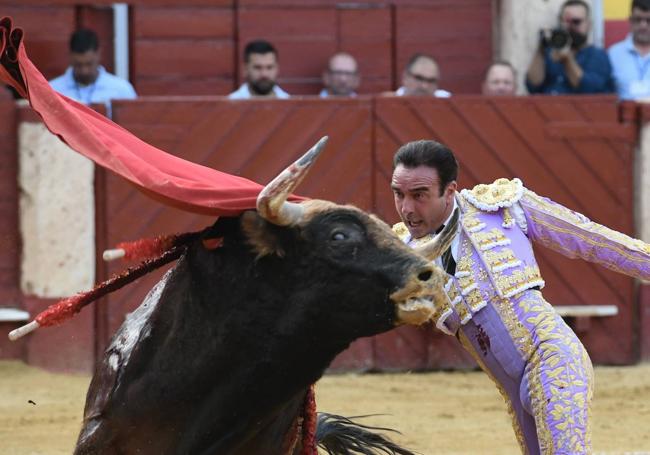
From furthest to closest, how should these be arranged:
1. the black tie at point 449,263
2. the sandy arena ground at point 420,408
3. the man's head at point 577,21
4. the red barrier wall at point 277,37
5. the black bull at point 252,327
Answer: the red barrier wall at point 277,37 → the man's head at point 577,21 → the sandy arena ground at point 420,408 → the black tie at point 449,263 → the black bull at point 252,327

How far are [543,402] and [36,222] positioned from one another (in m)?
4.41

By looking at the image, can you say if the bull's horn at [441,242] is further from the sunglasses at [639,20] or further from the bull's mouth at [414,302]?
the sunglasses at [639,20]

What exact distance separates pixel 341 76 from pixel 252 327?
16.1ft

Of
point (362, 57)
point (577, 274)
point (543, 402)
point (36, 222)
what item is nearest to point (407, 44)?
point (362, 57)

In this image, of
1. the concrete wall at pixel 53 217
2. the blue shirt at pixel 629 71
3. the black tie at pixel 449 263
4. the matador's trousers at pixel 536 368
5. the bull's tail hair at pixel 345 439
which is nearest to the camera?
the matador's trousers at pixel 536 368

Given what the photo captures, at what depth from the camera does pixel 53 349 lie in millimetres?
7613

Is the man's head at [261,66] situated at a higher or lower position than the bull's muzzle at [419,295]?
higher

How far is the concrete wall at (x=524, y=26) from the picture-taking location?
352 inches

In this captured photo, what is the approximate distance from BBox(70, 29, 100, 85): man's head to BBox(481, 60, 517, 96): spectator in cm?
224

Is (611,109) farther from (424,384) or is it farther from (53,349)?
(53,349)

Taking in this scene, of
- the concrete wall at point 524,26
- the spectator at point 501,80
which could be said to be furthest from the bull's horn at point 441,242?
the concrete wall at point 524,26

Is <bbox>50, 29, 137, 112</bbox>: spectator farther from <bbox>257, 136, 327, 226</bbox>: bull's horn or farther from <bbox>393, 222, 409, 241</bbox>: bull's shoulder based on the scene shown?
<bbox>257, 136, 327, 226</bbox>: bull's horn

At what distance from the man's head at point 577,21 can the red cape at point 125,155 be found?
4985 mm

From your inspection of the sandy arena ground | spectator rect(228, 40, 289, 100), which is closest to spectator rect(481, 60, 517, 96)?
spectator rect(228, 40, 289, 100)
